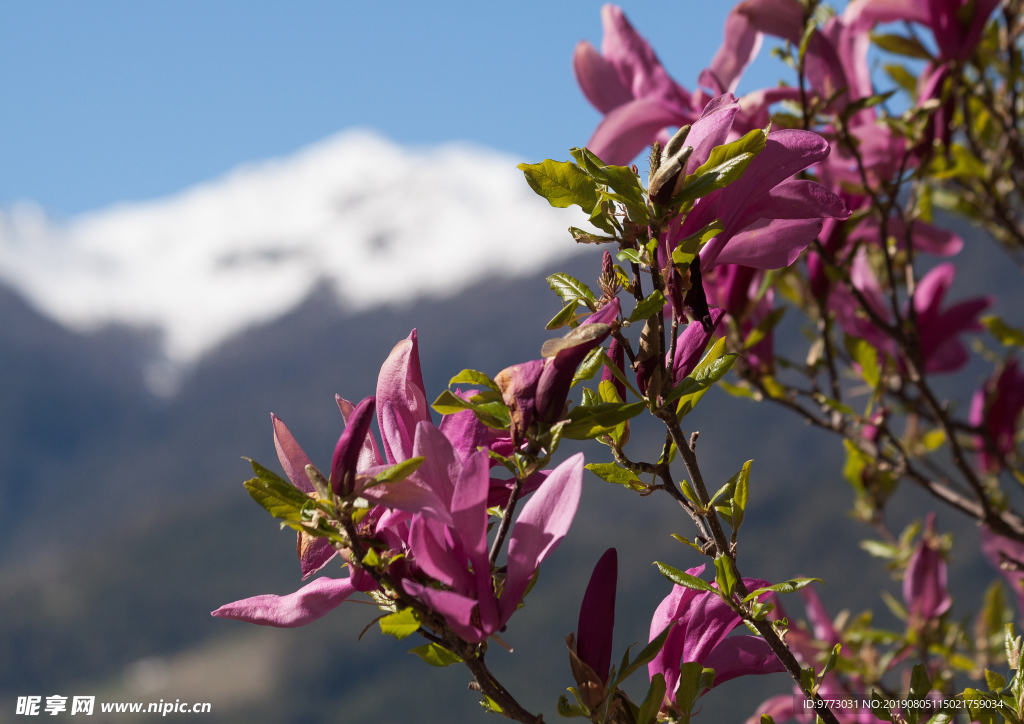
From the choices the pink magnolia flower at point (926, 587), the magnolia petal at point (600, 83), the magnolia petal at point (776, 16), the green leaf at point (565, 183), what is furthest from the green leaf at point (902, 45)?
the green leaf at point (565, 183)

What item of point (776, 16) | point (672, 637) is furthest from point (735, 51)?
point (672, 637)

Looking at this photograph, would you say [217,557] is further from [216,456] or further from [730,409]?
[730,409]

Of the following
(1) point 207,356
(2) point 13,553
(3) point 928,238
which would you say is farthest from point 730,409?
(2) point 13,553

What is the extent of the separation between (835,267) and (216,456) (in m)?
33.8

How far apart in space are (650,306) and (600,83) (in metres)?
0.37

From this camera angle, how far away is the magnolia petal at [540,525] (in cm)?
32

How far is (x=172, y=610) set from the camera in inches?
1013

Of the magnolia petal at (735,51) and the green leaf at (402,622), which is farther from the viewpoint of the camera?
the magnolia petal at (735,51)

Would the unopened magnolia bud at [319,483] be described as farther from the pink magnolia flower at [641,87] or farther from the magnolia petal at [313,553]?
the pink magnolia flower at [641,87]

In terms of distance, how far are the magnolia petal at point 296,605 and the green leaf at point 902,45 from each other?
0.72 m

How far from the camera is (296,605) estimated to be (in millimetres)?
355

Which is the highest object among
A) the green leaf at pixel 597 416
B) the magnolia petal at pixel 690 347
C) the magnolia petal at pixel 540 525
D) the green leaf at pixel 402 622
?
the magnolia petal at pixel 690 347

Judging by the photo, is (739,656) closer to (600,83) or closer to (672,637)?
(672,637)

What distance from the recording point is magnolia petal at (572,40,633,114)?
24.0 inches
